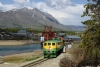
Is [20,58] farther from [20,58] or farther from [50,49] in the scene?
[50,49]

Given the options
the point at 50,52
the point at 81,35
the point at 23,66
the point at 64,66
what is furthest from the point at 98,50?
the point at 50,52

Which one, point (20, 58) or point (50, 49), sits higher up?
point (50, 49)

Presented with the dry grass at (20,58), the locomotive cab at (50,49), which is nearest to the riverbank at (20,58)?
the dry grass at (20,58)

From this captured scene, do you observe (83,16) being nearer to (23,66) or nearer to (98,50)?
(98,50)

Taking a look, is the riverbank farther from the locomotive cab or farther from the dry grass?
the locomotive cab

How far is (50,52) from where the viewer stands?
39719mm

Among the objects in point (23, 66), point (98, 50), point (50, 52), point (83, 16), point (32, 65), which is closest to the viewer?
point (98, 50)

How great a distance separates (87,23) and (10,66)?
12025 mm

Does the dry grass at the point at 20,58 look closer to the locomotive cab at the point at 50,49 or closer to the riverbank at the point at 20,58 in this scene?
the riverbank at the point at 20,58

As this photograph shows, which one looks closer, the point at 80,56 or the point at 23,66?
the point at 23,66

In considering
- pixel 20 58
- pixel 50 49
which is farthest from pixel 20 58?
pixel 50 49

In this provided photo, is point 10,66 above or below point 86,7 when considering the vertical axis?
below

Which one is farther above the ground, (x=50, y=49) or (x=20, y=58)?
(x=50, y=49)

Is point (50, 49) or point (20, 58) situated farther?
point (20, 58)
